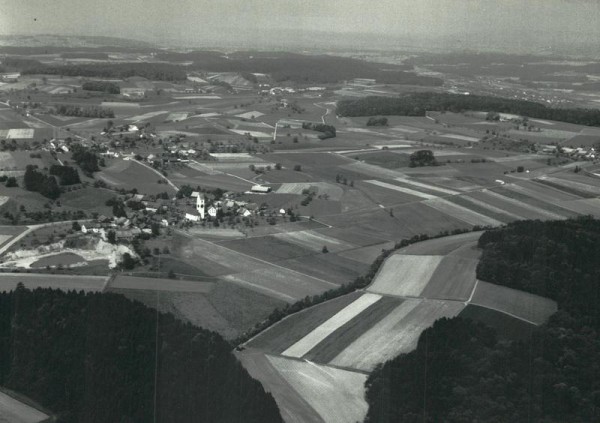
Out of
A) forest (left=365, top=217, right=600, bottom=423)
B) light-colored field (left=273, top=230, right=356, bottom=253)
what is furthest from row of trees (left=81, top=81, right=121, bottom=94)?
forest (left=365, top=217, right=600, bottom=423)

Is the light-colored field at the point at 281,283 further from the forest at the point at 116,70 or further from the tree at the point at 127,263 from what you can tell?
the forest at the point at 116,70

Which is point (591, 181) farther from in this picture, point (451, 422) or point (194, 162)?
point (451, 422)

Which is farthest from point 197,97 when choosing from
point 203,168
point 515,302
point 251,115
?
point 515,302

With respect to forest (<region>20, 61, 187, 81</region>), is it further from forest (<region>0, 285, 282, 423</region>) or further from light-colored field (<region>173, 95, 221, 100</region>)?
forest (<region>0, 285, 282, 423</region>)

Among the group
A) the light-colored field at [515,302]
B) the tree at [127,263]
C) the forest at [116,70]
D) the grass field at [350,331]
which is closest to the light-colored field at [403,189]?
the light-colored field at [515,302]

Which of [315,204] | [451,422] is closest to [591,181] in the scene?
[315,204]

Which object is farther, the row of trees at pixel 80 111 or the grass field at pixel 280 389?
the row of trees at pixel 80 111

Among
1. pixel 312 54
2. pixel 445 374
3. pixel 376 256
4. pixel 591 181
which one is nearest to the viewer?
pixel 445 374
